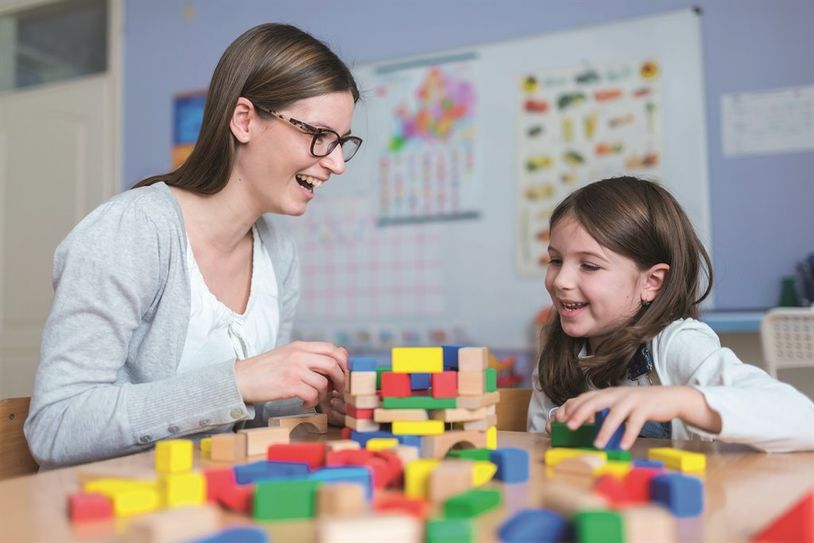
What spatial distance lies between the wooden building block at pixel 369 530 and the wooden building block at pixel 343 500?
0.25 ft

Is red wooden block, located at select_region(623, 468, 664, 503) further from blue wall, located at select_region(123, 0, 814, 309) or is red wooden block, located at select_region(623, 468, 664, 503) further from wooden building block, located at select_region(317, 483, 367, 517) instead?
blue wall, located at select_region(123, 0, 814, 309)

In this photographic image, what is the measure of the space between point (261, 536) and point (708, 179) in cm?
262

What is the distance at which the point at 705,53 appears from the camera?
9.14 ft

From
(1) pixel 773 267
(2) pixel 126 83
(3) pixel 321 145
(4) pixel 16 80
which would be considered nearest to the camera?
(3) pixel 321 145

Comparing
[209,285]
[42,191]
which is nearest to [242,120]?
[209,285]

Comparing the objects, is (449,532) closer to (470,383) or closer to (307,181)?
(470,383)

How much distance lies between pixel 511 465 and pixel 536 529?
216mm

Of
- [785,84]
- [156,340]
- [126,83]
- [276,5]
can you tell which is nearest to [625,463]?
[156,340]

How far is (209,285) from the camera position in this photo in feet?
4.45

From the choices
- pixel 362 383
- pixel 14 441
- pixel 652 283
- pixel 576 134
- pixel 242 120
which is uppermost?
pixel 576 134

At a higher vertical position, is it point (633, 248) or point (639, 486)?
point (633, 248)

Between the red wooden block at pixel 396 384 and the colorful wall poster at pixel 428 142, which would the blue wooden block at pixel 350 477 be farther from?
the colorful wall poster at pixel 428 142

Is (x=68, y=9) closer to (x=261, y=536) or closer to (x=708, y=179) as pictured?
(x=708, y=179)

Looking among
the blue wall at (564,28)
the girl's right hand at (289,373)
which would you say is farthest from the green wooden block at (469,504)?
the blue wall at (564,28)
